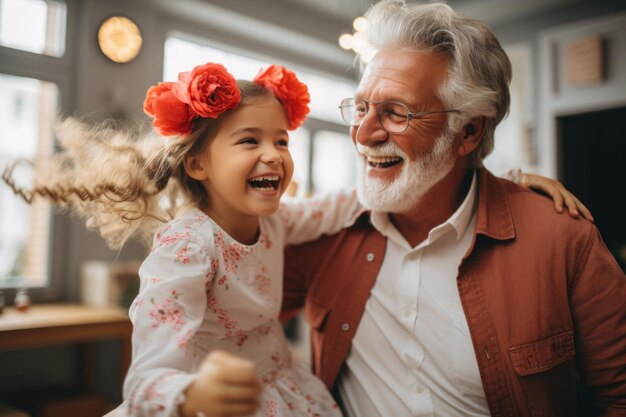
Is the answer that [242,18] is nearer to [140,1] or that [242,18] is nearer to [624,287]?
[140,1]

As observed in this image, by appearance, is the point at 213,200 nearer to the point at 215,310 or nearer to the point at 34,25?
the point at 215,310

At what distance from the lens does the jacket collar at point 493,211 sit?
4.66 ft

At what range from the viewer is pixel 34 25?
3615 mm

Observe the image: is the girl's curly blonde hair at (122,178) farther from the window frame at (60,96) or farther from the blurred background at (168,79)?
the window frame at (60,96)

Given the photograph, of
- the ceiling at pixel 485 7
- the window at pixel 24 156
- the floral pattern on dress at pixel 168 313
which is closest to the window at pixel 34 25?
the window at pixel 24 156

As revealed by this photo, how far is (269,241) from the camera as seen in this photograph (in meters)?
1.44

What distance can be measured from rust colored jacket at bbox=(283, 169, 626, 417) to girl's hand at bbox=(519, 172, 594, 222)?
0.09ft

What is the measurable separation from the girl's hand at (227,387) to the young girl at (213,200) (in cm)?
28

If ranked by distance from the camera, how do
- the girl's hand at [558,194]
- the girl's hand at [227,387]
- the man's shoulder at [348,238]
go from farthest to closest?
the man's shoulder at [348,238]
the girl's hand at [558,194]
the girl's hand at [227,387]

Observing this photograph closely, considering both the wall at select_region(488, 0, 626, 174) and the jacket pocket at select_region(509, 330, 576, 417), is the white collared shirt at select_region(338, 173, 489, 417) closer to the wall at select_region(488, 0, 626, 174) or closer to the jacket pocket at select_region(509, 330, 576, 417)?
the jacket pocket at select_region(509, 330, 576, 417)

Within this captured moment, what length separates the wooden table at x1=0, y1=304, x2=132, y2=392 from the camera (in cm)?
272

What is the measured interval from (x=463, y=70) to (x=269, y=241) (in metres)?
0.76

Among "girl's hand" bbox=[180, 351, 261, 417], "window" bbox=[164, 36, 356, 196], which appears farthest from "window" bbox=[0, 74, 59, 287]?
"girl's hand" bbox=[180, 351, 261, 417]

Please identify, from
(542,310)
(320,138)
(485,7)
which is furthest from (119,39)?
(542,310)
